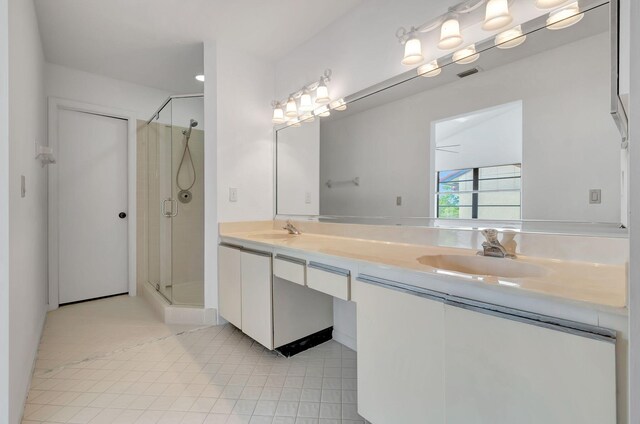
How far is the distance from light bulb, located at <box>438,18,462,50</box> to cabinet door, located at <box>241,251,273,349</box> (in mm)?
1437

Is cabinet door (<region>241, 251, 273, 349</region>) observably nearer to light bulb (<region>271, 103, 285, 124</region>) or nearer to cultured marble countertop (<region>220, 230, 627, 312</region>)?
cultured marble countertop (<region>220, 230, 627, 312</region>)

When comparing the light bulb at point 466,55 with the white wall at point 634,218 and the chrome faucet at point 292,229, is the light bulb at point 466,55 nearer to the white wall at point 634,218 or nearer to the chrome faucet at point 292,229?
the white wall at point 634,218

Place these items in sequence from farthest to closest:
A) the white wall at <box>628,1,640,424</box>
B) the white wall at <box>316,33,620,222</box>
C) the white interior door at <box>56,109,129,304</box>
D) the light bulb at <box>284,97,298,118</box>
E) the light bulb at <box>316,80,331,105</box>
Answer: the white interior door at <box>56,109,129,304</box>, the light bulb at <box>284,97,298,118</box>, the light bulb at <box>316,80,331,105</box>, the white wall at <box>316,33,620,222</box>, the white wall at <box>628,1,640,424</box>

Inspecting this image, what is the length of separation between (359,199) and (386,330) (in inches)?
39.9

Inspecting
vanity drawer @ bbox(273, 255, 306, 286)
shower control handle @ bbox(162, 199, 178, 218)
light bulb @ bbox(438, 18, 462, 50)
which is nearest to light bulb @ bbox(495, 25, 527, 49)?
light bulb @ bbox(438, 18, 462, 50)

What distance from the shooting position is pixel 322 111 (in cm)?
218

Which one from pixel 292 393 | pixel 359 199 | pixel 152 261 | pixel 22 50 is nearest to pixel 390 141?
pixel 359 199

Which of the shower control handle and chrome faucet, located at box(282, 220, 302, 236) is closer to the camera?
chrome faucet, located at box(282, 220, 302, 236)

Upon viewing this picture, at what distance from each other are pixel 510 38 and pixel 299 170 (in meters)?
1.57

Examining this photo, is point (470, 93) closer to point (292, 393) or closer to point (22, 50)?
point (292, 393)

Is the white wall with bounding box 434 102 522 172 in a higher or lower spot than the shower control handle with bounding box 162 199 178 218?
higher

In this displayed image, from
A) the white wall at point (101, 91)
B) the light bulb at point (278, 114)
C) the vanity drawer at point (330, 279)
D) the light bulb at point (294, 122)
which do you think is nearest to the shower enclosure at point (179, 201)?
the white wall at point (101, 91)

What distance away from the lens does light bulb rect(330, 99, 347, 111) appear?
2.04 meters

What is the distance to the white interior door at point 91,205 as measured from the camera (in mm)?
2885
